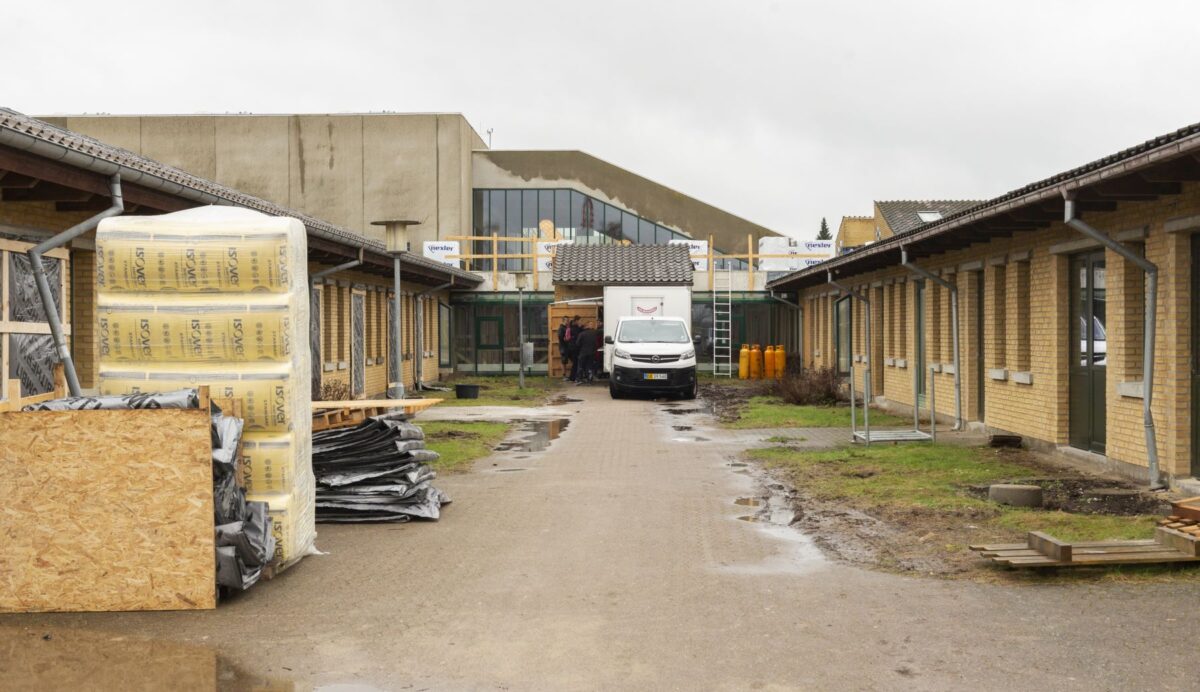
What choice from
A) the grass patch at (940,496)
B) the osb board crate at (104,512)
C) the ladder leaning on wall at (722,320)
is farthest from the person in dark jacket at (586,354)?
the osb board crate at (104,512)

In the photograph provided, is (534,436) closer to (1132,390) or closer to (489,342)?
(1132,390)

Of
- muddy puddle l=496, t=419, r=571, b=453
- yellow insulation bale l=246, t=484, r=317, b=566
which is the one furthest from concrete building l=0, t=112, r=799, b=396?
yellow insulation bale l=246, t=484, r=317, b=566

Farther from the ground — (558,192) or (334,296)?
(558,192)

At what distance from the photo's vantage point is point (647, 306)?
106 ft

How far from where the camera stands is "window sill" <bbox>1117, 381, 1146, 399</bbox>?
40.3 feet

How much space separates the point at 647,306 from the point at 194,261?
24389mm

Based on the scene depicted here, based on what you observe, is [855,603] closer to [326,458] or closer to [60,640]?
[60,640]

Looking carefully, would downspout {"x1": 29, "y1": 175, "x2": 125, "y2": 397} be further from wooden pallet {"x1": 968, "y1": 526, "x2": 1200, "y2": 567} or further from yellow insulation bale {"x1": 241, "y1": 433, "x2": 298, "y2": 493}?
wooden pallet {"x1": 968, "y1": 526, "x2": 1200, "y2": 567}

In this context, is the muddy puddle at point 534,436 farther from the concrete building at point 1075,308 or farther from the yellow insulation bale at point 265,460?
the yellow insulation bale at point 265,460

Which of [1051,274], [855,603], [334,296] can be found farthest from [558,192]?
[855,603]

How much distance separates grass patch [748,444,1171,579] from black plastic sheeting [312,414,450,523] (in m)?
3.92

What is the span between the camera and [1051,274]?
1492 cm

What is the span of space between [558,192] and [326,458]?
44100 mm

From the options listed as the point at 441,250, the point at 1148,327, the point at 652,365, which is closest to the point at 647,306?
the point at 652,365
